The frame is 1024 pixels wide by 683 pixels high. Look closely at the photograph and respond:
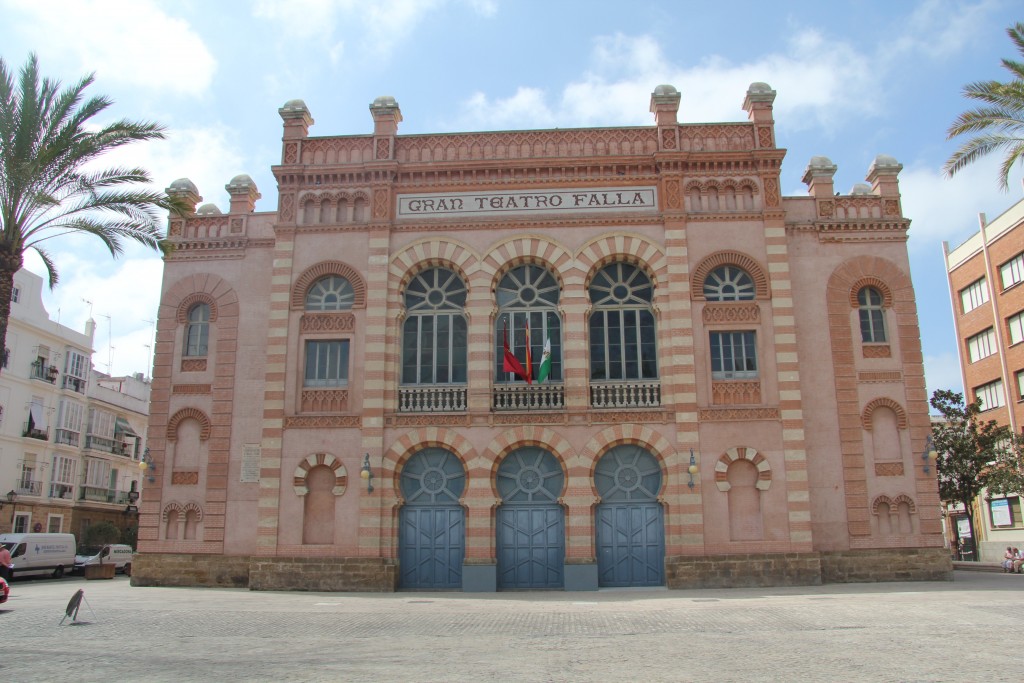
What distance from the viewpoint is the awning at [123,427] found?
50.7 meters

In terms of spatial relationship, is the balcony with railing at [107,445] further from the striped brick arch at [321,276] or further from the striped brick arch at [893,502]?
the striped brick arch at [893,502]

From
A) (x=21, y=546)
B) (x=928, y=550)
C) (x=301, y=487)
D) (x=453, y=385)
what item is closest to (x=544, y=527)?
(x=453, y=385)

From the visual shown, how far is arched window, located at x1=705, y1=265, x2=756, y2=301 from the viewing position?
84.3 ft

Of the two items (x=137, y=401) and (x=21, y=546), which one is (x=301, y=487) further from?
(x=137, y=401)

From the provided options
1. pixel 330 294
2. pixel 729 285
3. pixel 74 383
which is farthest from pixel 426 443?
pixel 74 383

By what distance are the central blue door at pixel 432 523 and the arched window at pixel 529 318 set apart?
10.4 feet

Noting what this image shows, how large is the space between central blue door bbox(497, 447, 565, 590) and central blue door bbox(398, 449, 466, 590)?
1.21 meters

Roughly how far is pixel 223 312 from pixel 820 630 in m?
19.8

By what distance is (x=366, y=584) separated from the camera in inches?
943

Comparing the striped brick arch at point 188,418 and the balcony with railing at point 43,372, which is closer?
the striped brick arch at point 188,418

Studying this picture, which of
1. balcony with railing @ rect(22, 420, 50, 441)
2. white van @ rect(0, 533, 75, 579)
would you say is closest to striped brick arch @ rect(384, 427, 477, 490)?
white van @ rect(0, 533, 75, 579)

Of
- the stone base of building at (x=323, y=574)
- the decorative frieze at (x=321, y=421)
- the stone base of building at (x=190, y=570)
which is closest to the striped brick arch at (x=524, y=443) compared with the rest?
the stone base of building at (x=323, y=574)

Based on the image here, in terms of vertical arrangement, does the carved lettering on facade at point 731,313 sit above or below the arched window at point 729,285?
below

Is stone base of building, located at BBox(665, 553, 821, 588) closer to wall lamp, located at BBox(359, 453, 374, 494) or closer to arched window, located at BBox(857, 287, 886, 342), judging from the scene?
arched window, located at BBox(857, 287, 886, 342)
